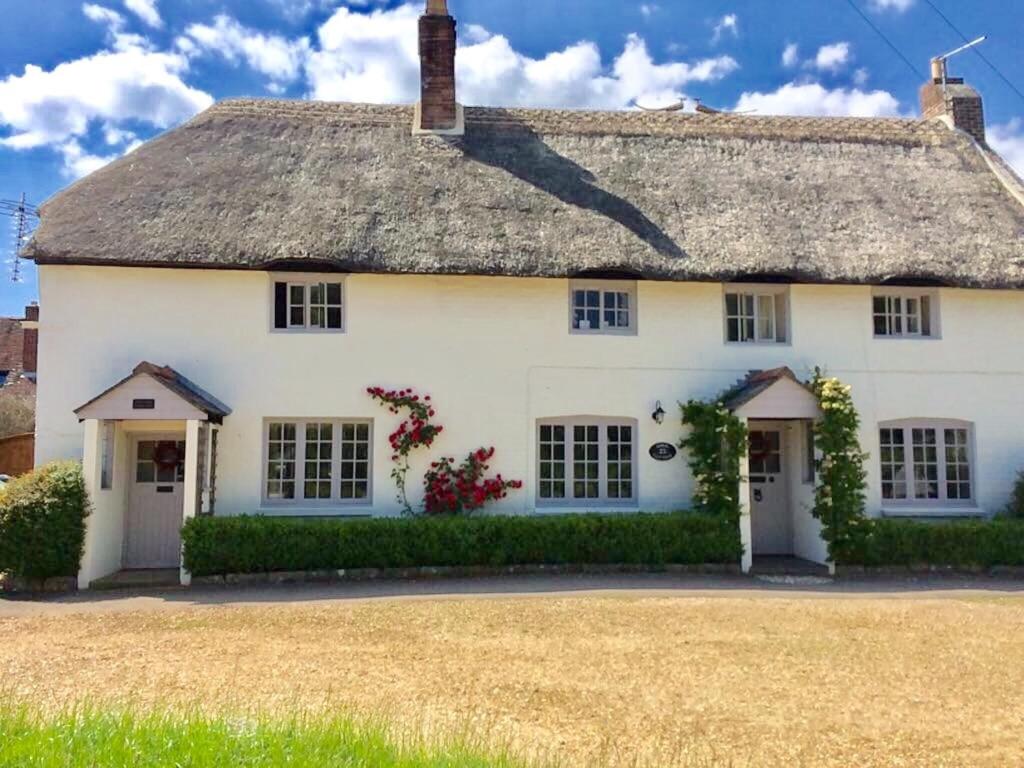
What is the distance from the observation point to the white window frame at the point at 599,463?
1305 cm

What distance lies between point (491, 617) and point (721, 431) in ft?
17.5

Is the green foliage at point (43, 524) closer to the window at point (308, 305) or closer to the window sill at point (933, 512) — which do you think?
the window at point (308, 305)

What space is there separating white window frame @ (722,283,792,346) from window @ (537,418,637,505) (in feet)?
8.58

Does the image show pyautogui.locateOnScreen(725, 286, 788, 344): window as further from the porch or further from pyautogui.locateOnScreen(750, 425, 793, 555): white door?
the porch

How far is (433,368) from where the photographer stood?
12930 millimetres

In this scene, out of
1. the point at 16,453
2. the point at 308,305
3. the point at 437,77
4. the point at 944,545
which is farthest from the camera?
the point at 16,453

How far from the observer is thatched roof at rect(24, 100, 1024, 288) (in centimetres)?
1271

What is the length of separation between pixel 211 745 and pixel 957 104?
62.2ft

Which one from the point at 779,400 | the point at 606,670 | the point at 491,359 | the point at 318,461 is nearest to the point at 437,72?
the point at 491,359

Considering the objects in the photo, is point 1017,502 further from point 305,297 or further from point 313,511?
point 305,297

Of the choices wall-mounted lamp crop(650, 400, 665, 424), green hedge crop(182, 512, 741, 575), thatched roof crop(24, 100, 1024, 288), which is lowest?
green hedge crop(182, 512, 741, 575)

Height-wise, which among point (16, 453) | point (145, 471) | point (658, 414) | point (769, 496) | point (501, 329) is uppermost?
point (501, 329)

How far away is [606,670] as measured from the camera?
22.9ft

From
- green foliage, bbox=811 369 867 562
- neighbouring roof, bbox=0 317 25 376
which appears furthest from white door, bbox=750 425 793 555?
neighbouring roof, bbox=0 317 25 376
